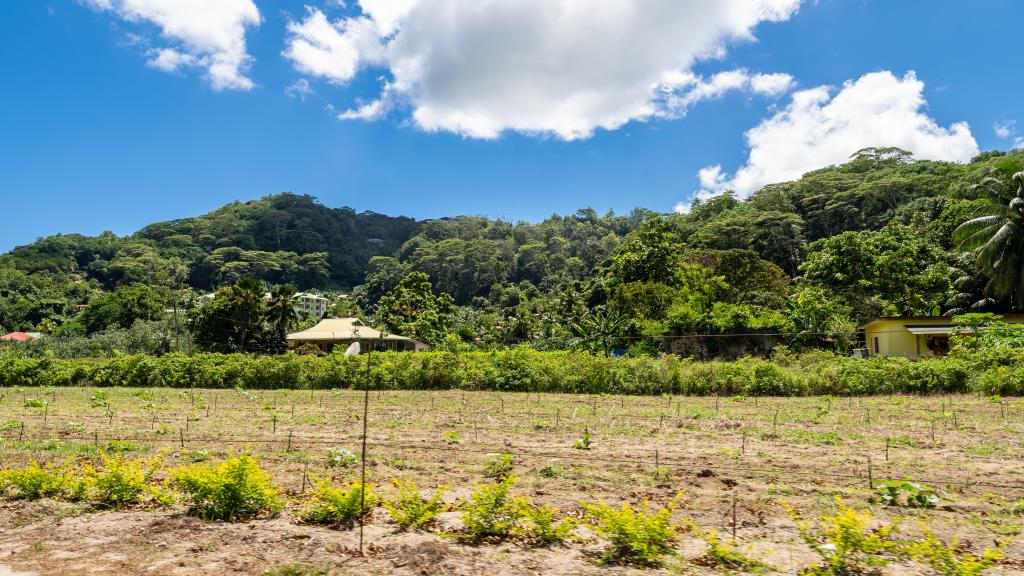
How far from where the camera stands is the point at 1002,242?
1244 inches

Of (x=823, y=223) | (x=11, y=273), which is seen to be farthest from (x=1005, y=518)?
(x=11, y=273)

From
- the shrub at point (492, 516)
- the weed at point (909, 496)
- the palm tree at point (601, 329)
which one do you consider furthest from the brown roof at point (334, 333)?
the weed at point (909, 496)

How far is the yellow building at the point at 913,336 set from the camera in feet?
102

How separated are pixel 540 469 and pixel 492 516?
9.81 ft

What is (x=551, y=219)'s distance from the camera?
158 meters

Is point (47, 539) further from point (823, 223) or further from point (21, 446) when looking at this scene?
point (823, 223)

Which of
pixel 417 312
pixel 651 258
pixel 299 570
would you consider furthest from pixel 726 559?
pixel 417 312

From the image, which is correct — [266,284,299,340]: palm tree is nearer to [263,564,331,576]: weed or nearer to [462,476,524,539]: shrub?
[462,476,524,539]: shrub

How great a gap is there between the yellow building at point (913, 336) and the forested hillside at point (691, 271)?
2374 millimetres

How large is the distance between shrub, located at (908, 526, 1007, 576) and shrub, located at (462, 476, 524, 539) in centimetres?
369

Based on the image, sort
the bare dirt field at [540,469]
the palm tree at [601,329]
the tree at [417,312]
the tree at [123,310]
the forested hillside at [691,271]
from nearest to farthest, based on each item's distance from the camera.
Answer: the bare dirt field at [540,469]
the forested hillside at [691,271]
the palm tree at [601,329]
the tree at [417,312]
the tree at [123,310]

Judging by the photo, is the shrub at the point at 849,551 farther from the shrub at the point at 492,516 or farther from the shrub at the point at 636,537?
the shrub at the point at 492,516

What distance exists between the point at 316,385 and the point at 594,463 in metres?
20.4

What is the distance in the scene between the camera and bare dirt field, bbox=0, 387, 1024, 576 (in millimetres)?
5504
